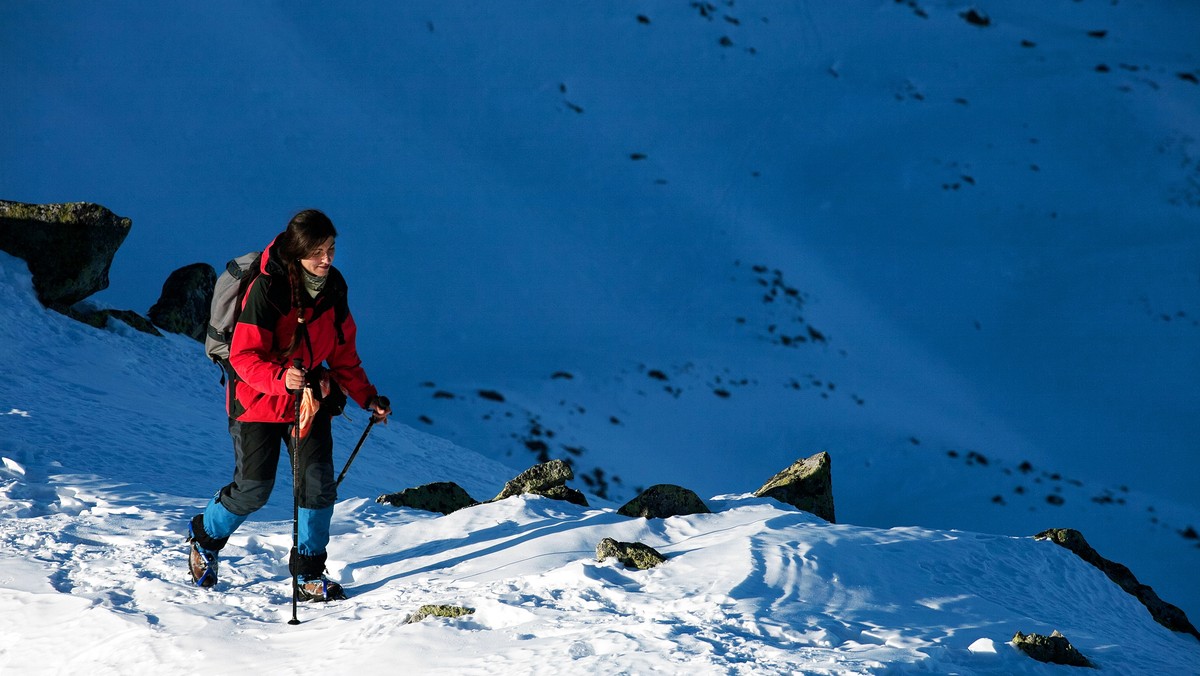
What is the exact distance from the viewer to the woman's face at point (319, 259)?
387cm

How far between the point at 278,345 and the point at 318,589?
110 cm

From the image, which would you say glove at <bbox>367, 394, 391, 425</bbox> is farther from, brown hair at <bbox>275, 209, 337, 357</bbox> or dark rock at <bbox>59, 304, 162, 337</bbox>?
dark rock at <bbox>59, 304, 162, 337</bbox>

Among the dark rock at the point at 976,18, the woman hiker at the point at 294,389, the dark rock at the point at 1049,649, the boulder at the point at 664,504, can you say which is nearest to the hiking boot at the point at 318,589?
the woman hiker at the point at 294,389

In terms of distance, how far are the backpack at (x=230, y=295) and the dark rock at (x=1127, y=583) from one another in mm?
4902

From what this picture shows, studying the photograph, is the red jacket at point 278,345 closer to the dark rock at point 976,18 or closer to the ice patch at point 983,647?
the ice patch at point 983,647

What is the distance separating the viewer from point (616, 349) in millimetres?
15359

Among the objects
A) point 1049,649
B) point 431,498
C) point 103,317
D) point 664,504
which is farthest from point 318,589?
point 103,317

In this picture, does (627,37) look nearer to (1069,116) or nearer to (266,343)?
(1069,116)

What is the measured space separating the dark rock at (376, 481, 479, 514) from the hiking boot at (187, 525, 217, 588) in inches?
70.9

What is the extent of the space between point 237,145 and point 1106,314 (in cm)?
1551

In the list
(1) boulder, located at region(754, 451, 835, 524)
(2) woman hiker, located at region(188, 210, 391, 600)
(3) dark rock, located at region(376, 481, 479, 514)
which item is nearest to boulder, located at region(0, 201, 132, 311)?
(3) dark rock, located at region(376, 481, 479, 514)

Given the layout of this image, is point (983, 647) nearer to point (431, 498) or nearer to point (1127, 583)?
point (1127, 583)

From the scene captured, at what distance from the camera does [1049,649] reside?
3.84 meters

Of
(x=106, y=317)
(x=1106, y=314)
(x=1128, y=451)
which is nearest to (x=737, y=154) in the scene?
(x=1106, y=314)
